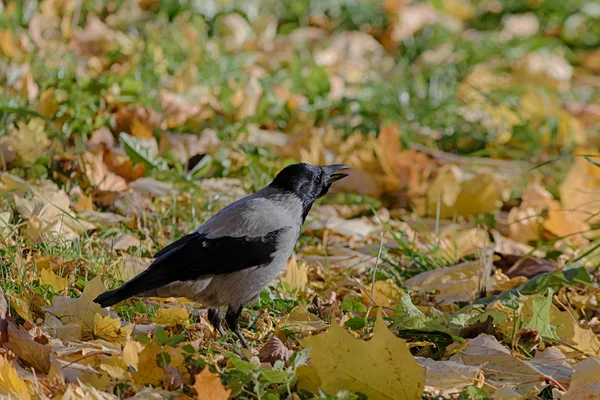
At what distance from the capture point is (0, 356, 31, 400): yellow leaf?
2545 millimetres

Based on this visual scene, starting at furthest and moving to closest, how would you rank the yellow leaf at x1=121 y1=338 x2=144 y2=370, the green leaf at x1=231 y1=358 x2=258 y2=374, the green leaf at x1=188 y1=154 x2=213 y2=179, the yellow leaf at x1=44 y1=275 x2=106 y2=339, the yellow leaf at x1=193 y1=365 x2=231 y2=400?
1. the green leaf at x1=188 y1=154 x2=213 y2=179
2. the yellow leaf at x1=44 y1=275 x2=106 y2=339
3. the yellow leaf at x1=121 y1=338 x2=144 y2=370
4. the green leaf at x1=231 y1=358 x2=258 y2=374
5. the yellow leaf at x1=193 y1=365 x2=231 y2=400

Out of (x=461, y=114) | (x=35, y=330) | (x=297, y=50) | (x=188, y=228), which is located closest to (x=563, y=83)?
(x=461, y=114)

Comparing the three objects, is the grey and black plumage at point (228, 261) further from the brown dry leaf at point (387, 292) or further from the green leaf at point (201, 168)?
the green leaf at point (201, 168)

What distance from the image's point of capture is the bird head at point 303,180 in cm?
379

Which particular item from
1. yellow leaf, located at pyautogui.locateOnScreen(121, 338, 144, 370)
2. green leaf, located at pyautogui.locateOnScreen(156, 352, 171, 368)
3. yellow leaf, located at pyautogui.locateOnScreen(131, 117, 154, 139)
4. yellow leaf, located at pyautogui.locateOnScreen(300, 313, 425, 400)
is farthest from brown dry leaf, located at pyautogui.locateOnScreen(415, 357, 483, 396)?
yellow leaf, located at pyautogui.locateOnScreen(131, 117, 154, 139)

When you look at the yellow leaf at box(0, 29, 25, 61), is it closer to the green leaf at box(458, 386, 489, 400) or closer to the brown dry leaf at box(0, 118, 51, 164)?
the brown dry leaf at box(0, 118, 51, 164)

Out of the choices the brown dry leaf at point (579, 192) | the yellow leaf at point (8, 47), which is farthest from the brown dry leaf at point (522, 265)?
the yellow leaf at point (8, 47)

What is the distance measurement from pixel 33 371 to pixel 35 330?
0.92 feet

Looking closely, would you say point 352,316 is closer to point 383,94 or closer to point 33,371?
point 33,371

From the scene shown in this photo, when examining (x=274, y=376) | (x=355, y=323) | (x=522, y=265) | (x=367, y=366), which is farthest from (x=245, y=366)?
(x=522, y=265)

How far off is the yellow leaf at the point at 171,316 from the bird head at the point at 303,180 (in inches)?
31.9

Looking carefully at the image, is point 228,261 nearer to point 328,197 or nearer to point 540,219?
point 328,197

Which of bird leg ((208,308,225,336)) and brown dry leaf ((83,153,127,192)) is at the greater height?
brown dry leaf ((83,153,127,192))

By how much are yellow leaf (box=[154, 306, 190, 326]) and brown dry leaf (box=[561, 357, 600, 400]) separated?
1.31 metres
